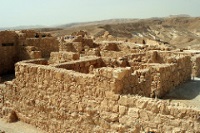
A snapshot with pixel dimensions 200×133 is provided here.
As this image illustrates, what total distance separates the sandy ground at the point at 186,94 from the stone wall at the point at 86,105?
2.78 meters

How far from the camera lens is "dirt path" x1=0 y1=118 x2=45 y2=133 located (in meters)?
8.67

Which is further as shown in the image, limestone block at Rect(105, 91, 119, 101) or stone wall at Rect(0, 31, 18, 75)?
stone wall at Rect(0, 31, 18, 75)

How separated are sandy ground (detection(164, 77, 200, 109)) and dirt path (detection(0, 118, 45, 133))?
428 centimetres

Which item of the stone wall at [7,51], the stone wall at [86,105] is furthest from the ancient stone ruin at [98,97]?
the stone wall at [7,51]

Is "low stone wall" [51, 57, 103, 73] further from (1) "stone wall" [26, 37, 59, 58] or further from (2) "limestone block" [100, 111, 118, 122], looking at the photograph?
(1) "stone wall" [26, 37, 59, 58]

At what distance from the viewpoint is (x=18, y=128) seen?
8.98 m

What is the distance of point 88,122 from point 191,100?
11.9 ft

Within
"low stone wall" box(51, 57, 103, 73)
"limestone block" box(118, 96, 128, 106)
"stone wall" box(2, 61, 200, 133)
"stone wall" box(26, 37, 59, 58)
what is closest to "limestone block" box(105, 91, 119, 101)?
"stone wall" box(2, 61, 200, 133)

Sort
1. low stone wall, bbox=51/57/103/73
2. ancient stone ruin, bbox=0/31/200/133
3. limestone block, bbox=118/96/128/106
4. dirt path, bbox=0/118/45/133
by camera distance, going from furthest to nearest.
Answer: low stone wall, bbox=51/57/103/73, dirt path, bbox=0/118/45/133, limestone block, bbox=118/96/128/106, ancient stone ruin, bbox=0/31/200/133

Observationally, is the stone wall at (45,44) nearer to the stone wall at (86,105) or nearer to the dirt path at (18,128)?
the stone wall at (86,105)

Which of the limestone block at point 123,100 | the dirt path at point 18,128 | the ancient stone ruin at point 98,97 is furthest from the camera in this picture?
the dirt path at point 18,128

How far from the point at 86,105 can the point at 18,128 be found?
121 inches

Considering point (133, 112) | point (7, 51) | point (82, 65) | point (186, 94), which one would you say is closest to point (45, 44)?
point (7, 51)

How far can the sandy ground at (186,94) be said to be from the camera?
28.9 feet
